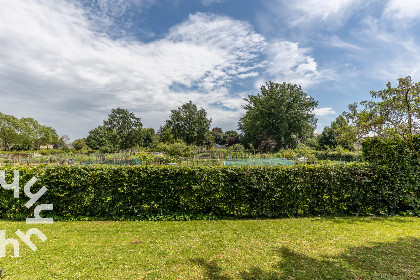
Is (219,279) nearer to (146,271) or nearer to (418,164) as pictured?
(146,271)

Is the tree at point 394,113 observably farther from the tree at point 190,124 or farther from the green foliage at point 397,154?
the tree at point 190,124

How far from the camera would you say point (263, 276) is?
116 inches

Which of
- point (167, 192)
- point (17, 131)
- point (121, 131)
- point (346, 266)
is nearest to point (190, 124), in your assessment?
point (121, 131)

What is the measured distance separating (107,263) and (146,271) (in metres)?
0.72

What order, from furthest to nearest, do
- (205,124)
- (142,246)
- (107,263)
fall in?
(205,124), (142,246), (107,263)

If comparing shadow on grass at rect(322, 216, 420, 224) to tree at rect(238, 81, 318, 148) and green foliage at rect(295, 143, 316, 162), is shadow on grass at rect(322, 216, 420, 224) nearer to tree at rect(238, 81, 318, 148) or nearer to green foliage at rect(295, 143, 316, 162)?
green foliage at rect(295, 143, 316, 162)

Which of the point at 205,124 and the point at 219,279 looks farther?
the point at 205,124

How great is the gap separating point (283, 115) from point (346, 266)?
110ft

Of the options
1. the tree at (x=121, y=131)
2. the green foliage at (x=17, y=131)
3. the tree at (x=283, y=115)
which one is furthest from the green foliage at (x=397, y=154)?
the green foliage at (x=17, y=131)

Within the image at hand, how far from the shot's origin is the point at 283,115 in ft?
113

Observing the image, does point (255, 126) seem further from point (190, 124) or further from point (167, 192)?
point (167, 192)

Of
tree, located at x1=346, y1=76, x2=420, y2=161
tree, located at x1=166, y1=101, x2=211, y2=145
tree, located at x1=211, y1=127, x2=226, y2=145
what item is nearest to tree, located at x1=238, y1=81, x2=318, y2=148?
tree, located at x1=166, y1=101, x2=211, y2=145

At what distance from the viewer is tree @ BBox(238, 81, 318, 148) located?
35.0 m

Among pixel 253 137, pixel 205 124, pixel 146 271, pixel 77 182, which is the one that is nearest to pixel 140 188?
pixel 77 182
